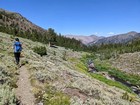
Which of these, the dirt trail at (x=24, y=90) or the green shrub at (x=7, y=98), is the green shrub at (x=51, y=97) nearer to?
the dirt trail at (x=24, y=90)

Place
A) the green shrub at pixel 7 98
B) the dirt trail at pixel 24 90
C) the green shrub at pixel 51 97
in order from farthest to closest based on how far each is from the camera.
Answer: the dirt trail at pixel 24 90, the green shrub at pixel 51 97, the green shrub at pixel 7 98

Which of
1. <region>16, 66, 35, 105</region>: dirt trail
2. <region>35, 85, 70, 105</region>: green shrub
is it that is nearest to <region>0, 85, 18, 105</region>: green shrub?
<region>16, 66, 35, 105</region>: dirt trail

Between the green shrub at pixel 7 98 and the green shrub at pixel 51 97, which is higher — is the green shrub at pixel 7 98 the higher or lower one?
the higher one

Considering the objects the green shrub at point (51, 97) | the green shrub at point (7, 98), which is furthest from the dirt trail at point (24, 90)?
the green shrub at point (7, 98)

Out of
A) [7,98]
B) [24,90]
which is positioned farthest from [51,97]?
[7,98]

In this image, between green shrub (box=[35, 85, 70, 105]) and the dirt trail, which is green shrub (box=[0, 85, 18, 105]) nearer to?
the dirt trail

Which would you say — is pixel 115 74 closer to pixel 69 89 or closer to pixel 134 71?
pixel 134 71

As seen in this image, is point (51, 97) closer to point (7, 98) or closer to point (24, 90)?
point (24, 90)

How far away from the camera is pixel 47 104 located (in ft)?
45.6

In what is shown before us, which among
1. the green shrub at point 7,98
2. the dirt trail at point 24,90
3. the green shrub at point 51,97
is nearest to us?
the green shrub at point 7,98

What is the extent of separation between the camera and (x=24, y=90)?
1622 cm

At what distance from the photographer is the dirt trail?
14285mm

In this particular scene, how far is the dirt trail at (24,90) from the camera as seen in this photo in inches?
562

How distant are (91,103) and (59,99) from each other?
2.39 metres
